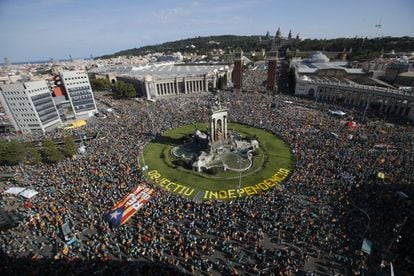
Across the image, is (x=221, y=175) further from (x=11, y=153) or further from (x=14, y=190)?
(x=11, y=153)

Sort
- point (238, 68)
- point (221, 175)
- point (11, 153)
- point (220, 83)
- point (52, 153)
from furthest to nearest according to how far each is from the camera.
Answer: point (220, 83)
point (238, 68)
point (11, 153)
point (52, 153)
point (221, 175)

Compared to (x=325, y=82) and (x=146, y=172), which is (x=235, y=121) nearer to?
(x=146, y=172)

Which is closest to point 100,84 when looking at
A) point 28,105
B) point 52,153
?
point 28,105

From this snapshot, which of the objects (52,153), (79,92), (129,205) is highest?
(79,92)

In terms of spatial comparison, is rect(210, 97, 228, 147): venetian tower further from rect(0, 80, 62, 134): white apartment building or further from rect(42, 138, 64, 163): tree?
rect(0, 80, 62, 134): white apartment building

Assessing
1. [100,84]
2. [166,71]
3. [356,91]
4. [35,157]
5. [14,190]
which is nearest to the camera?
[14,190]

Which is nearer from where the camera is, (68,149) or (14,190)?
(14,190)

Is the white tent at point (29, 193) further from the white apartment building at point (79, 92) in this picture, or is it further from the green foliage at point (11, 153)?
the white apartment building at point (79, 92)

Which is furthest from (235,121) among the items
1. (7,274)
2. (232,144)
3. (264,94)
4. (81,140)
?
(7,274)
